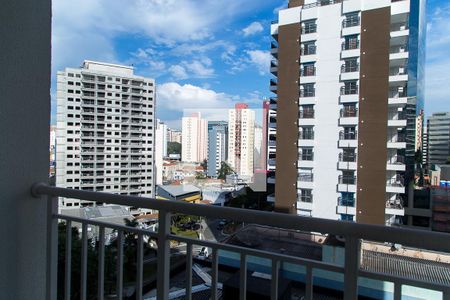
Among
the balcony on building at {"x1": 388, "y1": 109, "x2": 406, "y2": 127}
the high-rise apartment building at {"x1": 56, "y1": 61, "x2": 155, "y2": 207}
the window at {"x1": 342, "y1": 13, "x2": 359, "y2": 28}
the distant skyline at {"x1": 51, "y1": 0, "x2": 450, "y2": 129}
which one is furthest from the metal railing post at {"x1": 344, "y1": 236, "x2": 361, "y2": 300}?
the window at {"x1": 342, "y1": 13, "x2": 359, "y2": 28}

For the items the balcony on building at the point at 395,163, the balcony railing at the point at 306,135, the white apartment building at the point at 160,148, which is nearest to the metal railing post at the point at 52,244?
the white apartment building at the point at 160,148

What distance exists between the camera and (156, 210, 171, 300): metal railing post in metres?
0.88

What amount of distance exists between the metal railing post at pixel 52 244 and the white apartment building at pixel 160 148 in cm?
234

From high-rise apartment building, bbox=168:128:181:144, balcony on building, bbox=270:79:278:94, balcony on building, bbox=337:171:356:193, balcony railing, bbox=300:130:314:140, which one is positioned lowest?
balcony on building, bbox=337:171:356:193

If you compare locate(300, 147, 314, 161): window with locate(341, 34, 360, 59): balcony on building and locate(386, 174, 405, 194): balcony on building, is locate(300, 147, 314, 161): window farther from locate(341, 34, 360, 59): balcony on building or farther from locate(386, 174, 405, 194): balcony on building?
locate(341, 34, 360, 59): balcony on building

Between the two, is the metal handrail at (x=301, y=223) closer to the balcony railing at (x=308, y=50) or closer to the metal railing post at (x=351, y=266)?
the metal railing post at (x=351, y=266)

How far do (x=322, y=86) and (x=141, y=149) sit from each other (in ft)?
20.7

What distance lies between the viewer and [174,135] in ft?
14.8

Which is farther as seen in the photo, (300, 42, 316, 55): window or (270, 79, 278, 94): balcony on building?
(270, 79, 278, 94): balcony on building

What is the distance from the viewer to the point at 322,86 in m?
8.31

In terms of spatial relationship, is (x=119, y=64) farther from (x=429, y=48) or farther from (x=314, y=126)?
(x=314, y=126)

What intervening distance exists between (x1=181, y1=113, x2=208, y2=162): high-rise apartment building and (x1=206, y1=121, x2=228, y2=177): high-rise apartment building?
6.5 inches

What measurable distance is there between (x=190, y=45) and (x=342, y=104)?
5.72m

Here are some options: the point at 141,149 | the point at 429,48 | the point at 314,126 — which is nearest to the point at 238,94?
the point at 141,149
